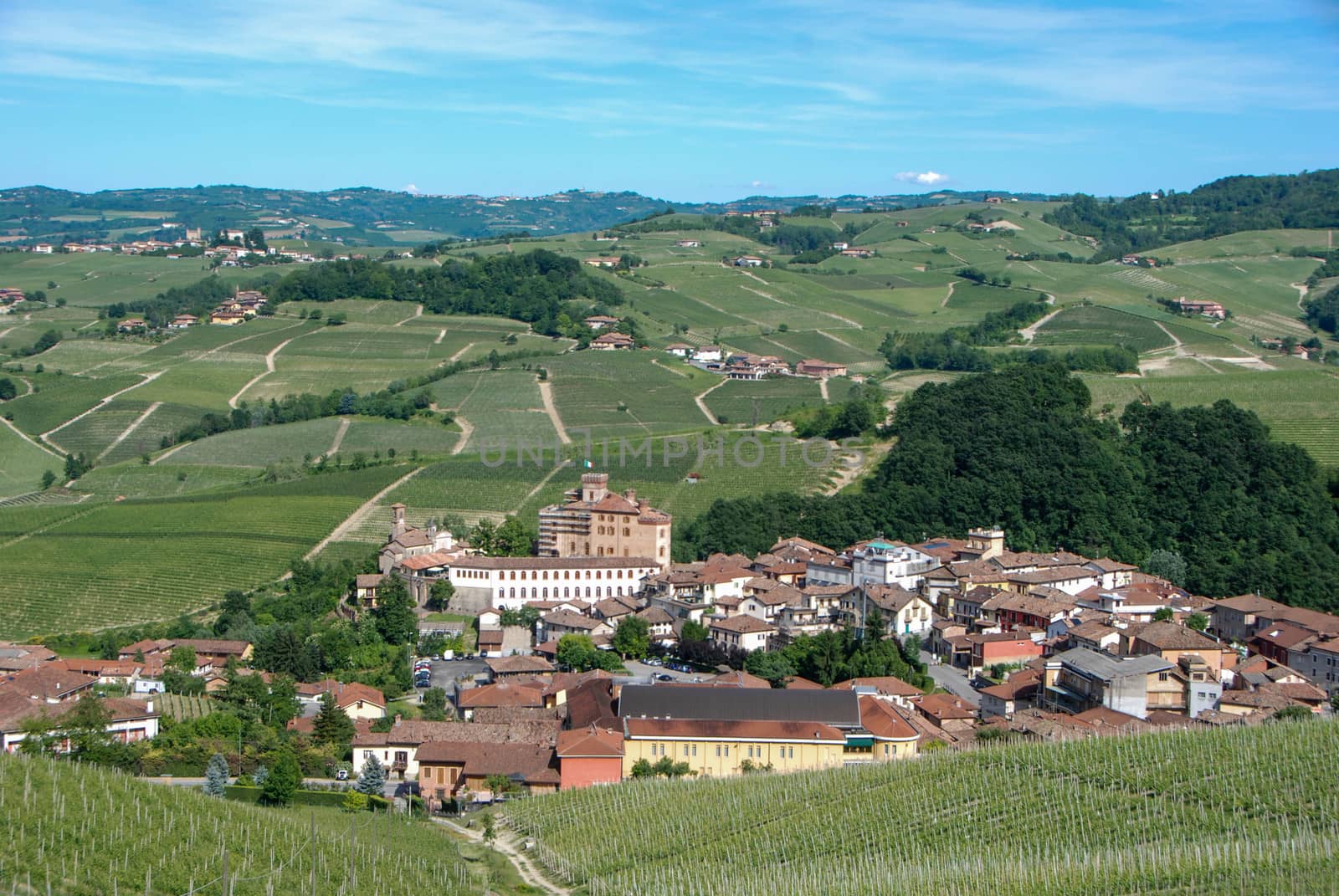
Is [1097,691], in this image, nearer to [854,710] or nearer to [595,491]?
[854,710]

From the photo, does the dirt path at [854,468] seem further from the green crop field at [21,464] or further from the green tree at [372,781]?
the green crop field at [21,464]

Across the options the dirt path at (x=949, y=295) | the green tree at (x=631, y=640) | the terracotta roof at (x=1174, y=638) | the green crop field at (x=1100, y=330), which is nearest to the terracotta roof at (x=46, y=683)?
the green tree at (x=631, y=640)

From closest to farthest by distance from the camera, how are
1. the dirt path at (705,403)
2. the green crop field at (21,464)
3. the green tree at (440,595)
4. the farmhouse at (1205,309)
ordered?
the green tree at (440,595), the green crop field at (21,464), the dirt path at (705,403), the farmhouse at (1205,309)

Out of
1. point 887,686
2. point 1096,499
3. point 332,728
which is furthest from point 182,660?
point 1096,499

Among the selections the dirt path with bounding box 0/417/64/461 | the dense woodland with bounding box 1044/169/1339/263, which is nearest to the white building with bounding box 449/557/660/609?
the dirt path with bounding box 0/417/64/461

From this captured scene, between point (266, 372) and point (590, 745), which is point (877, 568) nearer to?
point (590, 745)

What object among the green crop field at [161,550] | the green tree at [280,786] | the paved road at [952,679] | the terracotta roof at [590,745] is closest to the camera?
the green tree at [280,786]
